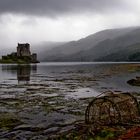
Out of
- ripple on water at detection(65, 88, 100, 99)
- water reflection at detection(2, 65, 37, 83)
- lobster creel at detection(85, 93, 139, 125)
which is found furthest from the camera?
water reflection at detection(2, 65, 37, 83)

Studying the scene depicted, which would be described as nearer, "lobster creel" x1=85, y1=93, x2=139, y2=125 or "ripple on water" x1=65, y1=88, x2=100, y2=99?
"lobster creel" x1=85, y1=93, x2=139, y2=125

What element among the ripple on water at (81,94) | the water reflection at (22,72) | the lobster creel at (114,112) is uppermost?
the lobster creel at (114,112)

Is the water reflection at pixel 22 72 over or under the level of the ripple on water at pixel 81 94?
under

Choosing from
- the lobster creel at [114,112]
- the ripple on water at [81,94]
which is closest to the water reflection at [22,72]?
the ripple on water at [81,94]

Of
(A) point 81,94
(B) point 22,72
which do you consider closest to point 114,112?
(A) point 81,94

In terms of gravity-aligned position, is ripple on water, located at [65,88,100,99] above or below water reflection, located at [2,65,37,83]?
above

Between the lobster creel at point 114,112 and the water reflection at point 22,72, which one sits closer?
the lobster creel at point 114,112

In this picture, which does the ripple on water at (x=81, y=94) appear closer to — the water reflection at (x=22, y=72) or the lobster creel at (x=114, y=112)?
the lobster creel at (x=114, y=112)

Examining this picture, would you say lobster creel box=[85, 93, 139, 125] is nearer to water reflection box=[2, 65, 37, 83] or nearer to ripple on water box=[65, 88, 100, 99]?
ripple on water box=[65, 88, 100, 99]

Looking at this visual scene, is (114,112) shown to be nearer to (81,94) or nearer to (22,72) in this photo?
(81,94)

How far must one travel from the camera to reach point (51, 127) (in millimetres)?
20562

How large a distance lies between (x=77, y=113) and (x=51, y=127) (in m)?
5.51

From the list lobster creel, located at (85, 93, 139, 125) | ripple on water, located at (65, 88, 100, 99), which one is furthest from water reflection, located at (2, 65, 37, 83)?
lobster creel, located at (85, 93, 139, 125)

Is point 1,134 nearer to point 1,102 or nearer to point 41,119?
point 41,119
